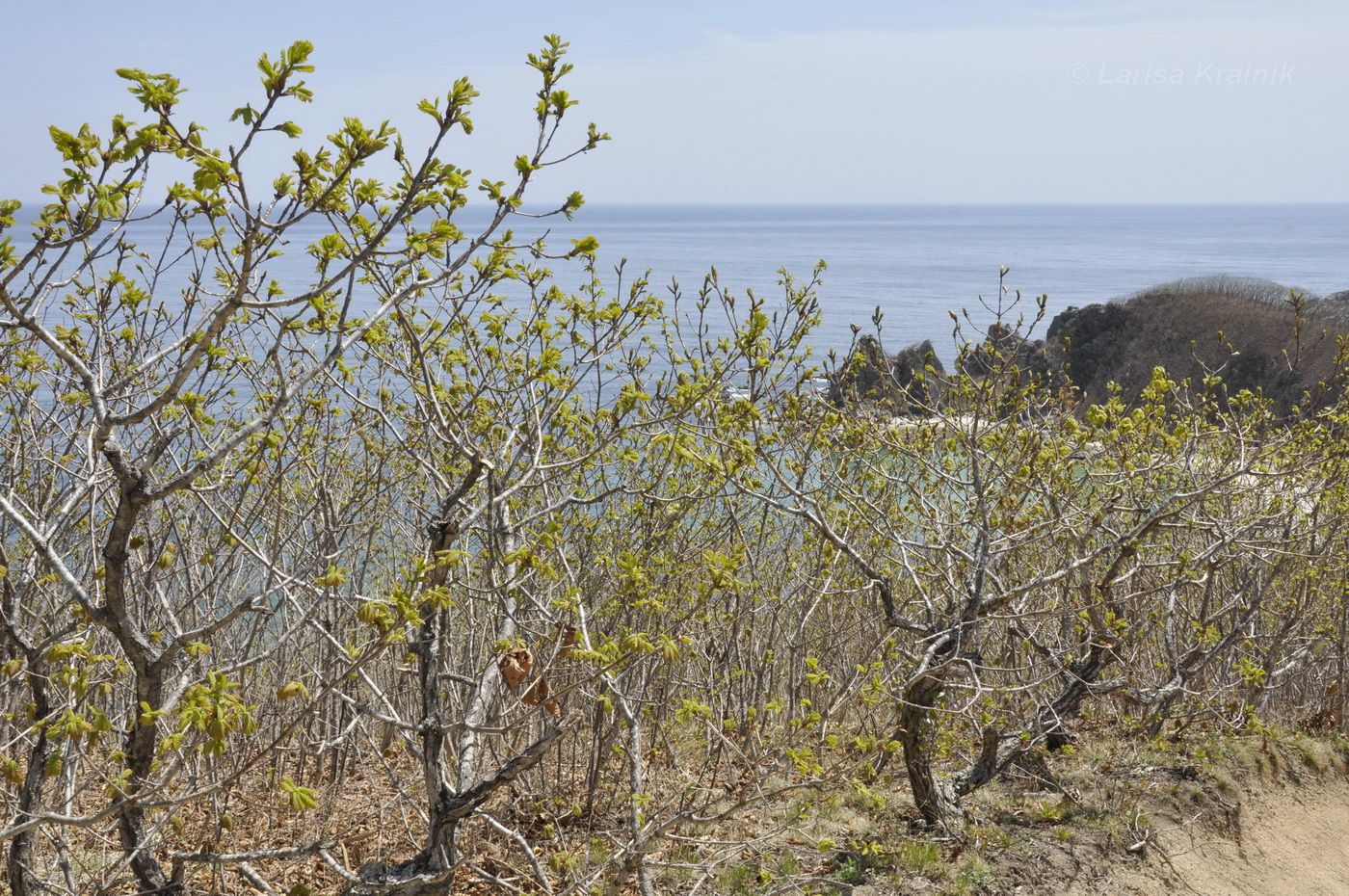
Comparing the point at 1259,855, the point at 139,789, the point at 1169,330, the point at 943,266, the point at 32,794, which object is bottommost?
the point at 1259,855

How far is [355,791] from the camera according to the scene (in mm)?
7902

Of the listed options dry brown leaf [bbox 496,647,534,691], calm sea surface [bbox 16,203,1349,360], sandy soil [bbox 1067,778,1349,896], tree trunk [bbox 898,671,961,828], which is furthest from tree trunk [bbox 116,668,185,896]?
calm sea surface [bbox 16,203,1349,360]

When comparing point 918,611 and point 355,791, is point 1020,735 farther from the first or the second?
point 355,791

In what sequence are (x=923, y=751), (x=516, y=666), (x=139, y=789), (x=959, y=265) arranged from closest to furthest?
1. (x=139, y=789)
2. (x=516, y=666)
3. (x=923, y=751)
4. (x=959, y=265)

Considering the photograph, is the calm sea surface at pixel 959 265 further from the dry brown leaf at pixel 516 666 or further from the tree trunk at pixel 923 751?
the dry brown leaf at pixel 516 666

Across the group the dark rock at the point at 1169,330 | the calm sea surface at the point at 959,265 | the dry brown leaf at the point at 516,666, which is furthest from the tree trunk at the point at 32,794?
the dark rock at the point at 1169,330

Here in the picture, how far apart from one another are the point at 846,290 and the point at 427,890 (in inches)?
2210

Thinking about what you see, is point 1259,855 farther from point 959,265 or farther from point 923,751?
point 959,265

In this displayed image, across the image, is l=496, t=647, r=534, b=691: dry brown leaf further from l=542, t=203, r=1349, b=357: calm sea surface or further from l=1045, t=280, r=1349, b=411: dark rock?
l=1045, t=280, r=1349, b=411: dark rock

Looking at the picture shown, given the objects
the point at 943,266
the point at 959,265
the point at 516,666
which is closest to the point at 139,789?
the point at 516,666

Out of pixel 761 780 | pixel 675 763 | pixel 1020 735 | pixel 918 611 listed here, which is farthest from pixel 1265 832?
pixel 761 780

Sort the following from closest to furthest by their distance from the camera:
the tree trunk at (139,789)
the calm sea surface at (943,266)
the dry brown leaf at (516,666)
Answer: the tree trunk at (139,789) < the dry brown leaf at (516,666) < the calm sea surface at (943,266)

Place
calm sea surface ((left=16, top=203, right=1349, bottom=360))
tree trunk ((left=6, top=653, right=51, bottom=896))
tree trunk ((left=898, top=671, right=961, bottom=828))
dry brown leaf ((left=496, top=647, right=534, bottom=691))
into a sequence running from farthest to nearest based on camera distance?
1. calm sea surface ((left=16, top=203, right=1349, bottom=360))
2. tree trunk ((left=898, top=671, right=961, bottom=828))
3. tree trunk ((left=6, top=653, right=51, bottom=896))
4. dry brown leaf ((left=496, top=647, right=534, bottom=691))

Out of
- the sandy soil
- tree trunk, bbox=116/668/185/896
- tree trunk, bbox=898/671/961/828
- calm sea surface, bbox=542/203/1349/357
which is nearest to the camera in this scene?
tree trunk, bbox=116/668/185/896
